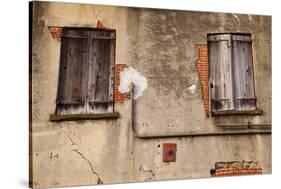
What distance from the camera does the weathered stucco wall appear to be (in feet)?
22.1

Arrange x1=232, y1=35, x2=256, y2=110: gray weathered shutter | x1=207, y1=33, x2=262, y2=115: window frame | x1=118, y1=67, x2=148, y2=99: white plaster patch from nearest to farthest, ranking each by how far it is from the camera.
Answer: x1=118, y1=67, x2=148, y2=99: white plaster patch, x1=207, y1=33, x2=262, y2=115: window frame, x1=232, y1=35, x2=256, y2=110: gray weathered shutter

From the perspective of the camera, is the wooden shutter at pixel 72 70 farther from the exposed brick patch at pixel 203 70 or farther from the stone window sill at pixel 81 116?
the exposed brick patch at pixel 203 70

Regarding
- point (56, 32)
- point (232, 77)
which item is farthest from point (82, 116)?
point (232, 77)

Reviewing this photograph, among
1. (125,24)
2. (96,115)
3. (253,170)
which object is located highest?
(125,24)

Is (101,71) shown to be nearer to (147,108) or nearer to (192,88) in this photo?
(147,108)

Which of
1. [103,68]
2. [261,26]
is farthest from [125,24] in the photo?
[261,26]

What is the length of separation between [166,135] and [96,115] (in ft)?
2.82

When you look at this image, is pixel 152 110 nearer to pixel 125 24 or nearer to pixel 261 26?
pixel 125 24

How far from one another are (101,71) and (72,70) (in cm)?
33

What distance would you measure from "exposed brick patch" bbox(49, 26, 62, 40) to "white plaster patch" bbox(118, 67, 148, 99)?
2.62 ft

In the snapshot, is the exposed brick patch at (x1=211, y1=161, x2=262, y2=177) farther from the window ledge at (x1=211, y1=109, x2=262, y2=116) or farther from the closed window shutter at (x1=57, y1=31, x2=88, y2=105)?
the closed window shutter at (x1=57, y1=31, x2=88, y2=105)

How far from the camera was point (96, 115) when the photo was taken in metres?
6.97

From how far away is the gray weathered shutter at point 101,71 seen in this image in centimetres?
698

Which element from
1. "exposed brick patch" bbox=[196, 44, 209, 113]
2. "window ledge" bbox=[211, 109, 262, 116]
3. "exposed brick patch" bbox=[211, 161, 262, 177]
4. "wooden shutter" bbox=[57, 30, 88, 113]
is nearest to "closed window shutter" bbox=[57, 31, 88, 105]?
"wooden shutter" bbox=[57, 30, 88, 113]
